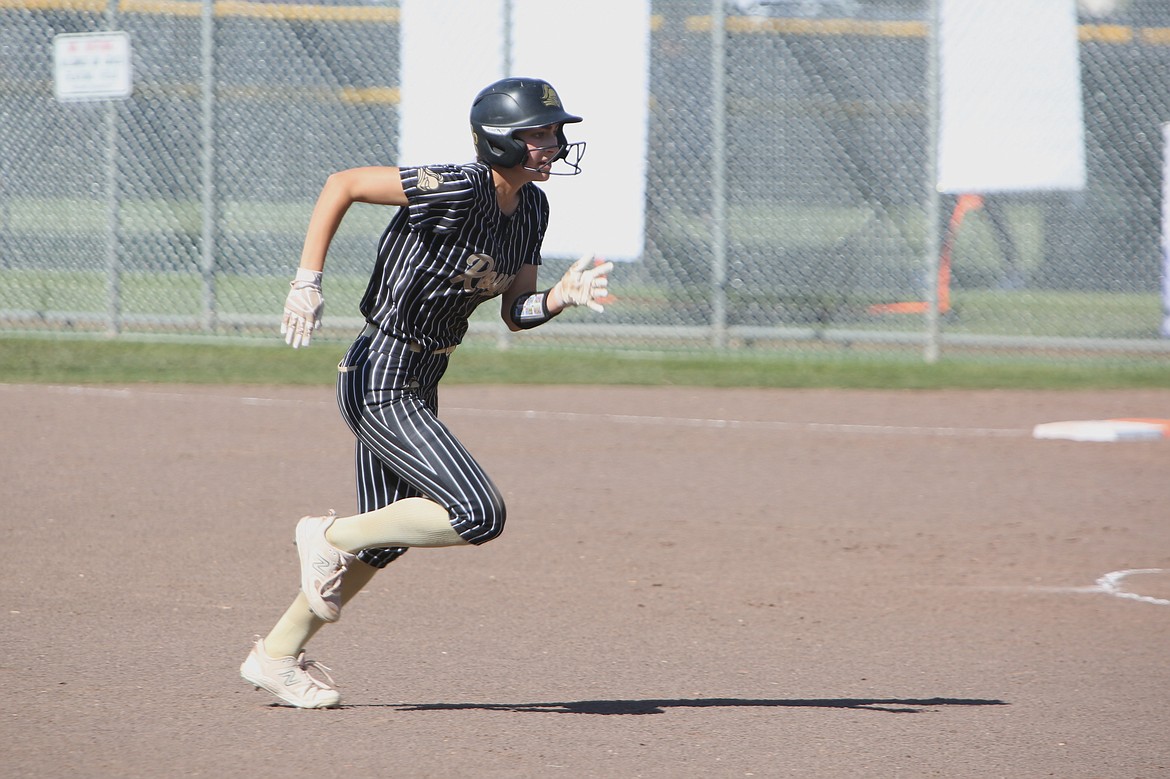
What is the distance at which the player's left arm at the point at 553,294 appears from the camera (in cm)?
439

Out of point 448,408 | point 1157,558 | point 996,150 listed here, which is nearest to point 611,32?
point 996,150

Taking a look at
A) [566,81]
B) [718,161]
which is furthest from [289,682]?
[566,81]

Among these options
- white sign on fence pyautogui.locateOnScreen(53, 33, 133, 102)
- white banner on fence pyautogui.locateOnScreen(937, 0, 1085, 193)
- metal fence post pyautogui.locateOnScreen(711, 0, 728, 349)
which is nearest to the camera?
white sign on fence pyautogui.locateOnScreen(53, 33, 133, 102)

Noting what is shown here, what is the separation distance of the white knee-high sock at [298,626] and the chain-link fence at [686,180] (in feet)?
31.1

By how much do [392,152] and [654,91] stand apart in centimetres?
253

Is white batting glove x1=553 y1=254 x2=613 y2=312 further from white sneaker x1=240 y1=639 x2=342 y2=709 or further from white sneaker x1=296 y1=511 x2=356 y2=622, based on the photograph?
white sneaker x1=240 y1=639 x2=342 y2=709

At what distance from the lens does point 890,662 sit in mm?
5254

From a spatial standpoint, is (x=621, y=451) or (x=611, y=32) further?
(x=611, y=32)

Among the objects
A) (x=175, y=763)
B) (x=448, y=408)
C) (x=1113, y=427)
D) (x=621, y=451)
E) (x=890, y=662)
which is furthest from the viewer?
(x=448, y=408)

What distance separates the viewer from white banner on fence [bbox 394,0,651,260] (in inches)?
543

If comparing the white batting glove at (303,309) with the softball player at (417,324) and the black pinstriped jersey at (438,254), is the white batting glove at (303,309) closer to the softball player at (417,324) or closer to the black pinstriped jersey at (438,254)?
the softball player at (417,324)

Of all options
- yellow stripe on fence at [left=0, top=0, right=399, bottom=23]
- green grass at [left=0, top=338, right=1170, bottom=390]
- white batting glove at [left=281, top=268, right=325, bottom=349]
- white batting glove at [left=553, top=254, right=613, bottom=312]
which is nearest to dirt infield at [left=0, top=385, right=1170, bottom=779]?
white batting glove at [left=281, top=268, right=325, bottom=349]

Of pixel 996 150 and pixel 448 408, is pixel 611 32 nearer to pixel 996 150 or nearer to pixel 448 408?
pixel 996 150

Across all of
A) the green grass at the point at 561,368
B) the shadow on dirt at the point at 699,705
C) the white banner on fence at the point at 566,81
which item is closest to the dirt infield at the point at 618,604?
the shadow on dirt at the point at 699,705
